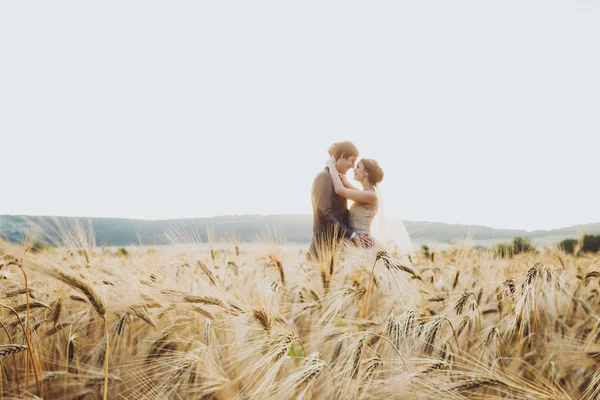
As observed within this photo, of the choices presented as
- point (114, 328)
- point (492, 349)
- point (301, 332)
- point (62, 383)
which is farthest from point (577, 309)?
point (62, 383)

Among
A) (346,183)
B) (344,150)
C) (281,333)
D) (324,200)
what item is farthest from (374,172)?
(281,333)

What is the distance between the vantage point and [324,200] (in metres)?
4.86

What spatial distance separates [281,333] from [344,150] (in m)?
4.00

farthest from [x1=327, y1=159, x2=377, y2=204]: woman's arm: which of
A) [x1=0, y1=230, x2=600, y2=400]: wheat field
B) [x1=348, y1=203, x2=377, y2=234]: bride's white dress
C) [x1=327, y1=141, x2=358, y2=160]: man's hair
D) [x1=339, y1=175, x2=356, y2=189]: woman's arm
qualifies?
[x1=0, y1=230, x2=600, y2=400]: wheat field

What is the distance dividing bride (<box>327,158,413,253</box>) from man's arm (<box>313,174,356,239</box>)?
4.7 inches

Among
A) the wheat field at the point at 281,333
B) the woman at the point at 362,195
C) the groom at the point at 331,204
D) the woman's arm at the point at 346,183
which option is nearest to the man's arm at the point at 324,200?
the groom at the point at 331,204

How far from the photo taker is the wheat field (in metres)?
1.39

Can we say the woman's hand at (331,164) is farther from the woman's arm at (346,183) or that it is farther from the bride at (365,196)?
the woman's arm at (346,183)

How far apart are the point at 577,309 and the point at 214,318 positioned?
2.29m

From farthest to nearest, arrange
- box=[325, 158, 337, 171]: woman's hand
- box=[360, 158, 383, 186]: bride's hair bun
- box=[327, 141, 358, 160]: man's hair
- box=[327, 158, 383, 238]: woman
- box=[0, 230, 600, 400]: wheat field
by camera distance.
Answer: box=[360, 158, 383, 186]: bride's hair bun, box=[327, 141, 358, 160]: man's hair, box=[325, 158, 337, 171]: woman's hand, box=[327, 158, 383, 238]: woman, box=[0, 230, 600, 400]: wheat field

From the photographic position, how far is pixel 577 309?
8.56 feet

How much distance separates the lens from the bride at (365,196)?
16.3 ft

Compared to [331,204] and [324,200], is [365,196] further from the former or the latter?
[324,200]

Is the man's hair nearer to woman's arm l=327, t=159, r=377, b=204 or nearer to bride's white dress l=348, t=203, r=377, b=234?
woman's arm l=327, t=159, r=377, b=204
